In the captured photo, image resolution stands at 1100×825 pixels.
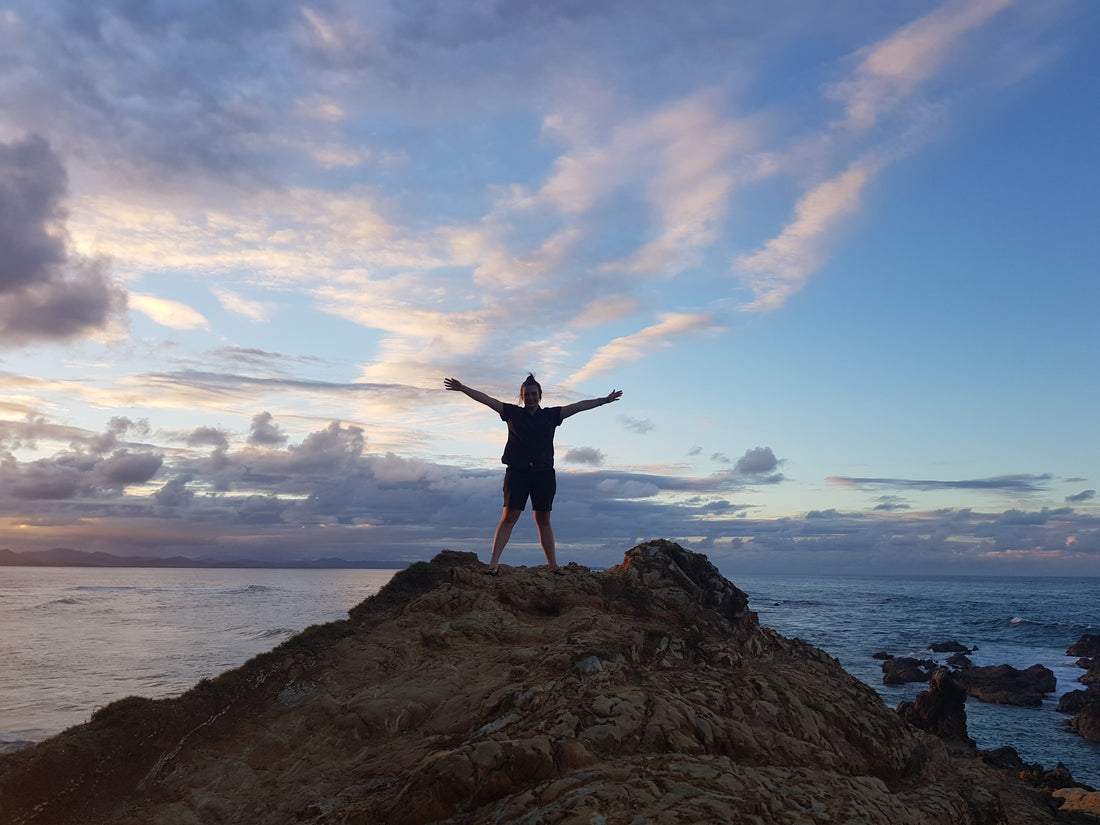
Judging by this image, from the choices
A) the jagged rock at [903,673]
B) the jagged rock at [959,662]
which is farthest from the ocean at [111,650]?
the jagged rock at [959,662]

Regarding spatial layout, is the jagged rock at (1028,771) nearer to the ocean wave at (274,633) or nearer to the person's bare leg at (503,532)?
the person's bare leg at (503,532)

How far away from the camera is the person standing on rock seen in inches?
440

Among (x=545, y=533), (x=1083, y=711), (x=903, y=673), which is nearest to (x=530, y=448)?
(x=545, y=533)

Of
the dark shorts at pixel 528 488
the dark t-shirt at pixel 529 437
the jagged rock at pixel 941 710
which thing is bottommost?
the jagged rock at pixel 941 710

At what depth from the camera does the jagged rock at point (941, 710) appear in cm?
2283

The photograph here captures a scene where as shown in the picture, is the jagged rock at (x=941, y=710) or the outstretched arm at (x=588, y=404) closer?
the outstretched arm at (x=588, y=404)

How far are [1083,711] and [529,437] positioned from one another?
99.3 feet

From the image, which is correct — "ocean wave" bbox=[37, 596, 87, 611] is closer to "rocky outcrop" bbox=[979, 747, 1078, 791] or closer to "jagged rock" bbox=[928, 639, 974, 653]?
"rocky outcrop" bbox=[979, 747, 1078, 791]

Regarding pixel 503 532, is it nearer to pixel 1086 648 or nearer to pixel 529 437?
pixel 529 437

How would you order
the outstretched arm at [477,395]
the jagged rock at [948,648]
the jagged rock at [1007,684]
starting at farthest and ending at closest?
1. the jagged rock at [948,648]
2. the jagged rock at [1007,684]
3. the outstretched arm at [477,395]

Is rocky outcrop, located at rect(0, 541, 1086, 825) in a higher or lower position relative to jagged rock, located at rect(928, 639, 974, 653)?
higher

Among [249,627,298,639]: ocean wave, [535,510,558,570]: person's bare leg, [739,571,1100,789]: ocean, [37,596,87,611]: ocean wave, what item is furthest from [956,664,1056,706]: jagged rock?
[37,596,87,611]: ocean wave

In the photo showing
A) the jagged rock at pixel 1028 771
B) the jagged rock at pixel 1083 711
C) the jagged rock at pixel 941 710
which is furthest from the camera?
the jagged rock at pixel 1083 711

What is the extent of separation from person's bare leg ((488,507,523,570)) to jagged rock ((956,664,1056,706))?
32811 mm
